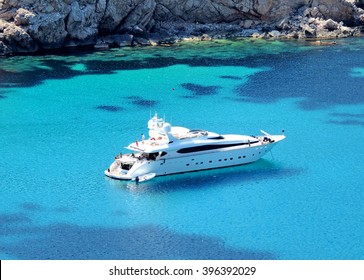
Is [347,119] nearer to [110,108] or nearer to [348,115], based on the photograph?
[348,115]

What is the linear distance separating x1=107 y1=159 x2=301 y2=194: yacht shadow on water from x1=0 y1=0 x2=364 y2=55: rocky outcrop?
152 feet

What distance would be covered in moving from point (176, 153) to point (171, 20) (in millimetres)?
57746

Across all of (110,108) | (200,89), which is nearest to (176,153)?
(110,108)

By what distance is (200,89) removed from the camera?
73625 millimetres

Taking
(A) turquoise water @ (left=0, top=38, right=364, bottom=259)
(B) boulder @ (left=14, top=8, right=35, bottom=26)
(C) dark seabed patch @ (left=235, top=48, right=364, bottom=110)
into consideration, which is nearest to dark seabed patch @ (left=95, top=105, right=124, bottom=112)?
(A) turquoise water @ (left=0, top=38, right=364, bottom=259)

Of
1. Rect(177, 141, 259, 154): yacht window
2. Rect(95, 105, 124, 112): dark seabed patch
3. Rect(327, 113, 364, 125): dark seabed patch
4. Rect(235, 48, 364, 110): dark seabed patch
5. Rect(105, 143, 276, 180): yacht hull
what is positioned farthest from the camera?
Rect(235, 48, 364, 110): dark seabed patch

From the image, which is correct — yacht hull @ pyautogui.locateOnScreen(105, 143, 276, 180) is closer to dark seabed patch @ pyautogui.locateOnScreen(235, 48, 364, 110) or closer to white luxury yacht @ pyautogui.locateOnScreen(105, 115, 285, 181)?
white luxury yacht @ pyautogui.locateOnScreen(105, 115, 285, 181)

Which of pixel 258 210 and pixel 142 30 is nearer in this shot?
pixel 258 210

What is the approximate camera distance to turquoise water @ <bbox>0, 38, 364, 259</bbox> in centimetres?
4022

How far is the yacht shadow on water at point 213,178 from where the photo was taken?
48000 millimetres

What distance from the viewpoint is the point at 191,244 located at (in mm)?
39562

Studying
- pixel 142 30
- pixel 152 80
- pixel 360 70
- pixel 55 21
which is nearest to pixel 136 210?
pixel 152 80

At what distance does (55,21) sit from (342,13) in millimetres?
42362

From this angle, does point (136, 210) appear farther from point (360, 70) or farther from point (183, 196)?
point (360, 70)
